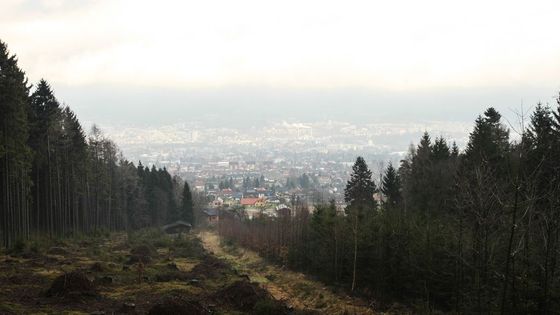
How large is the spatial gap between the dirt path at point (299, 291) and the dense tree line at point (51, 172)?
17.9 metres

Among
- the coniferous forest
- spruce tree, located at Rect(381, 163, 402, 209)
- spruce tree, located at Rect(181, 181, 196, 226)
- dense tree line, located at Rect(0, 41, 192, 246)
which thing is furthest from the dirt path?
spruce tree, located at Rect(181, 181, 196, 226)

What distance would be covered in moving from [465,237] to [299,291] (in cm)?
1140

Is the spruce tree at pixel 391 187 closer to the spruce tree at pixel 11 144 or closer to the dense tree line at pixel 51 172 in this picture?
the dense tree line at pixel 51 172

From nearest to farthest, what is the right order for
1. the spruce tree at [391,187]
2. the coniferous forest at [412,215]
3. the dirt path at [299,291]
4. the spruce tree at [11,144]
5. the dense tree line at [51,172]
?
the coniferous forest at [412,215] → the dirt path at [299,291] → the spruce tree at [11,144] → the dense tree line at [51,172] → the spruce tree at [391,187]

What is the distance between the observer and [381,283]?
25203 mm

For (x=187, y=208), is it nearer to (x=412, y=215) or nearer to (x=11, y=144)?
(x=11, y=144)

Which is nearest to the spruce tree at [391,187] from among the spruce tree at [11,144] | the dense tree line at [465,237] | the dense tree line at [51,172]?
the dense tree line at [465,237]

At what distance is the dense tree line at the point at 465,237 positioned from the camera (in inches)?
530

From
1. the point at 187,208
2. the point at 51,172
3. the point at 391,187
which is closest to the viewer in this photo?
the point at 51,172

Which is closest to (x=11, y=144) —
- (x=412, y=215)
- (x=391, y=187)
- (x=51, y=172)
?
(x=51, y=172)

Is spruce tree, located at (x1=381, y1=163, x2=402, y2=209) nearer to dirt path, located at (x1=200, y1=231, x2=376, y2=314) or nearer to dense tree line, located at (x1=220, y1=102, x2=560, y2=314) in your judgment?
dense tree line, located at (x1=220, y1=102, x2=560, y2=314)

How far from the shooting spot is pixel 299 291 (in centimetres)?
2859

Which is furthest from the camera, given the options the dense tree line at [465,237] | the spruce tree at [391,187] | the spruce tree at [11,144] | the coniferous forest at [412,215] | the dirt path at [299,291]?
the spruce tree at [391,187]

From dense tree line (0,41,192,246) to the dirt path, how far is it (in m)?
17.9
